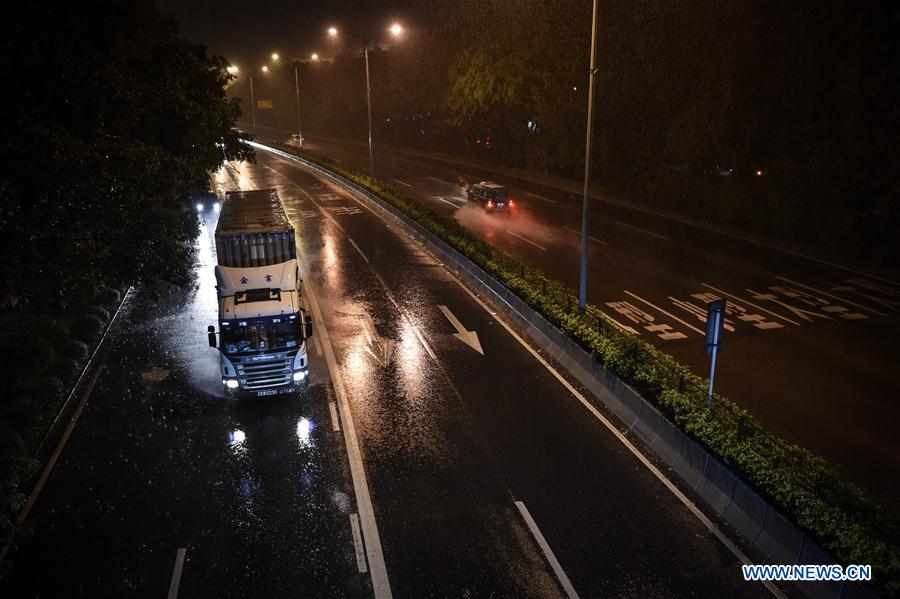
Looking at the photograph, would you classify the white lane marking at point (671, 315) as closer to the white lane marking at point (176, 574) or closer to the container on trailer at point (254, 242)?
the container on trailer at point (254, 242)

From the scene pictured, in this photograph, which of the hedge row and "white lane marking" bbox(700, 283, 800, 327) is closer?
the hedge row

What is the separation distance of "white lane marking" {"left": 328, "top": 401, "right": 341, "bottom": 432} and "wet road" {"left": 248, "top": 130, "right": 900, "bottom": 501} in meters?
9.90

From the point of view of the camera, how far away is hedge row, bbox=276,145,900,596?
31.5 feet

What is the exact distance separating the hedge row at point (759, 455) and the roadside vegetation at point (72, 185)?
40.1 feet

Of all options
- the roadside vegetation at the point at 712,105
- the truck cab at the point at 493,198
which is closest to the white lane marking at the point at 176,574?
the roadside vegetation at the point at 712,105

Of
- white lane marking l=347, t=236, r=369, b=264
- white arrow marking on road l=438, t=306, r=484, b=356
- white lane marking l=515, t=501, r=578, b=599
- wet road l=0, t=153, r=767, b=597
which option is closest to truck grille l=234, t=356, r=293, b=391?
wet road l=0, t=153, r=767, b=597

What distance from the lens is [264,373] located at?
16359 millimetres

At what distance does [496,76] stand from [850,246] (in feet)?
127

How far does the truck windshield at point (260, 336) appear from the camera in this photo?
1617 centimetres

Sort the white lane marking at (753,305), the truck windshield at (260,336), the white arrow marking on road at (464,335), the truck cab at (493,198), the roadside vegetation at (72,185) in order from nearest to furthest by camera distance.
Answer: the roadside vegetation at (72,185), the truck windshield at (260,336), the white arrow marking on road at (464,335), the white lane marking at (753,305), the truck cab at (493,198)

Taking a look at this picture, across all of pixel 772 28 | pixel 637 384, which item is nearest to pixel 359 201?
pixel 772 28

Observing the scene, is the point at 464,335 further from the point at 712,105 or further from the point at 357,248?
the point at 712,105

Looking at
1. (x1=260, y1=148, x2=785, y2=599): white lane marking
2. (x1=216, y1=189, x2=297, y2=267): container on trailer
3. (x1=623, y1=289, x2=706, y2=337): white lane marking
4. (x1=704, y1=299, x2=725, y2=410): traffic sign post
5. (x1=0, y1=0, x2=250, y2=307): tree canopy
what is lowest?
(x1=260, y1=148, x2=785, y2=599): white lane marking

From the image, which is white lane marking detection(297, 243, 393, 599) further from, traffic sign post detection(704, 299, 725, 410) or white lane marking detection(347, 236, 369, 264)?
white lane marking detection(347, 236, 369, 264)
